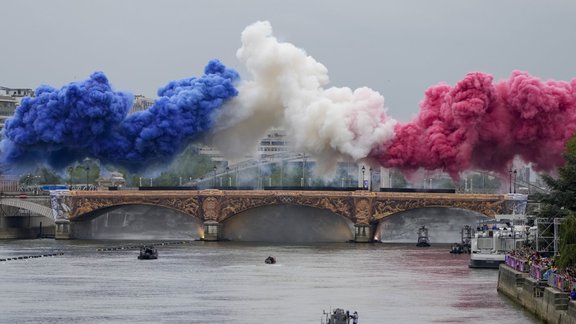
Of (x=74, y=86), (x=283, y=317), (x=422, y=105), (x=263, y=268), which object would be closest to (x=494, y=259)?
(x=263, y=268)

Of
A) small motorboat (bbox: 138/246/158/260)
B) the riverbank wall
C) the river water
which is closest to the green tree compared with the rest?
the riverbank wall

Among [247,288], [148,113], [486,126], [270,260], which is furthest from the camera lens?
[148,113]

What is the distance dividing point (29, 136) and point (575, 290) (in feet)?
386

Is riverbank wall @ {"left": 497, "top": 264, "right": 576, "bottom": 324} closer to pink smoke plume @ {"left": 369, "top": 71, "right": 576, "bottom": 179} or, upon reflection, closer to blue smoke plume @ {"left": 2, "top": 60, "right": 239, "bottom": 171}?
pink smoke plume @ {"left": 369, "top": 71, "right": 576, "bottom": 179}

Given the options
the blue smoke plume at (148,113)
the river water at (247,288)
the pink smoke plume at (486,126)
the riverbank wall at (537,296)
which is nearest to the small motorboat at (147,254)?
the river water at (247,288)

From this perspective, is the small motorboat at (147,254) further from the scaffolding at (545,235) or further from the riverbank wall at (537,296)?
the riverbank wall at (537,296)

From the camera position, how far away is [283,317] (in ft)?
365

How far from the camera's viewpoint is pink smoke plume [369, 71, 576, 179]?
7136 inches

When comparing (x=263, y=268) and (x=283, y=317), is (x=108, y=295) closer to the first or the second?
(x=283, y=317)

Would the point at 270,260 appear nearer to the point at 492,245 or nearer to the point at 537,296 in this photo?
the point at 492,245

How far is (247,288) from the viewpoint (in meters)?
134

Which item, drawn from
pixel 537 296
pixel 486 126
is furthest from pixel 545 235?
pixel 486 126

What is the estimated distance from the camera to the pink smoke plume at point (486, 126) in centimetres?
18125

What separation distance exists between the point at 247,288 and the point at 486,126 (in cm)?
5806
